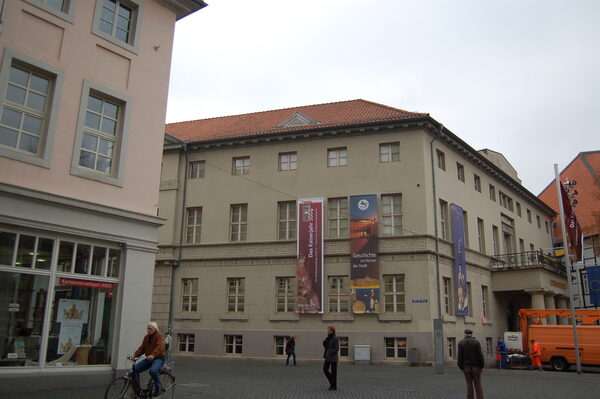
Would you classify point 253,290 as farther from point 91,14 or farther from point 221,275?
point 91,14

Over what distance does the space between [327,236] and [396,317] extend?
5587mm

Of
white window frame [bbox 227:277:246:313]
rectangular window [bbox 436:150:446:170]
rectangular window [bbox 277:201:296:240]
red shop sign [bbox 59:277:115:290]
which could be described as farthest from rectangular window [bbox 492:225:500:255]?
red shop sign [bbox 59:277:115:290]

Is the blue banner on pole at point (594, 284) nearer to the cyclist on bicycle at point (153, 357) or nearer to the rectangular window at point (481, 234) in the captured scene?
the rectangular window at point (481, 234)

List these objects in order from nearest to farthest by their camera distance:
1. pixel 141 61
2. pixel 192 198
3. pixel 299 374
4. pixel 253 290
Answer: pixel 141 61 → pixel 299 374 → pixel 253 290 → pixel 192 198

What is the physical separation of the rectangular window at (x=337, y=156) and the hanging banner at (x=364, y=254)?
7.58ft

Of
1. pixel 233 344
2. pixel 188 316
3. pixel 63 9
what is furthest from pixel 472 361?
pixel 188 316

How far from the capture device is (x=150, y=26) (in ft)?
52.0

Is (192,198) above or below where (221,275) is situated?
above

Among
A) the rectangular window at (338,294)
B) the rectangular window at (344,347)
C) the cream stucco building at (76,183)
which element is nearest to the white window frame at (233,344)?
the rectangular window at (338,294)

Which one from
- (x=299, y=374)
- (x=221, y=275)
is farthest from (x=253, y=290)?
(x=299, y=374)

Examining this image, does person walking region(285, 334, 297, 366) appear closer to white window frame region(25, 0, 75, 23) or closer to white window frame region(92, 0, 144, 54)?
white window frame region(92, 0, 144, 54)

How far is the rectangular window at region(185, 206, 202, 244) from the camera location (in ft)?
105

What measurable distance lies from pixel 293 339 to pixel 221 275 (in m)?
6.32

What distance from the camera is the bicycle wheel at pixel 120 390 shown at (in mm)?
10266
